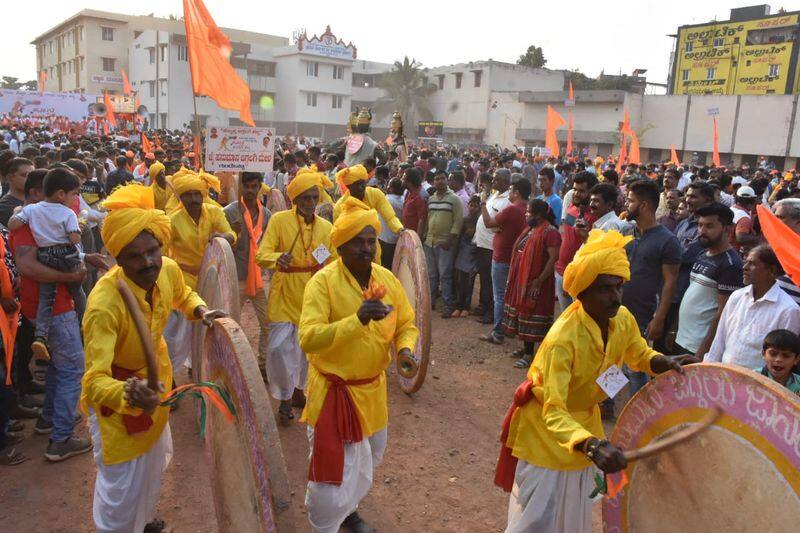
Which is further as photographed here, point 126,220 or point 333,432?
point 333,432

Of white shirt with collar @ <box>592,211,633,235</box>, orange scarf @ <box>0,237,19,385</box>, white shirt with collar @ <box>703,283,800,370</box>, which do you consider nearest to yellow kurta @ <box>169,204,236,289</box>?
orange scarf @ <box>0,237,19,385</box>

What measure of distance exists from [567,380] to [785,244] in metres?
1.76

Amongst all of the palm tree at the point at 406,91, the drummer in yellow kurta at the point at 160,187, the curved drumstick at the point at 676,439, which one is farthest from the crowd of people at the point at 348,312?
the palm tree at the point at 406,91

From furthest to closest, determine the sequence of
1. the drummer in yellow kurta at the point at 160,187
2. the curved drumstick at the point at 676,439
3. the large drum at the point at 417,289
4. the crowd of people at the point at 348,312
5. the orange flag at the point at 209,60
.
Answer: the drummer in yellow kurta at the point at 160,187, the orange flag at the point at 209,60, the large drum at the point at 417,289, the crowd of people at the point at 348,312, the curved drumstick at the point at 676,439

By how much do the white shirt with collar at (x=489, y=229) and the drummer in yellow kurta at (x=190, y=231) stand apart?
12.8 feet

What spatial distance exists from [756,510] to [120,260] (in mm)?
3226

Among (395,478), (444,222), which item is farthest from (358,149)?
(395,478)

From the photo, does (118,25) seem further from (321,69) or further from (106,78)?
(321,69)

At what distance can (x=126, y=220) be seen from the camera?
3.04 metres

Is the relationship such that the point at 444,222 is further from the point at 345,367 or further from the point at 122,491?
the point at 122,491

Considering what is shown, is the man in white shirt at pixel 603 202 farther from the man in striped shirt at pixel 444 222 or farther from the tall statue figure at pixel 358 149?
the tall statue figure at pixel 358 149

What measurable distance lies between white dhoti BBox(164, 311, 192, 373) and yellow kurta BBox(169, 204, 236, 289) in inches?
14.6

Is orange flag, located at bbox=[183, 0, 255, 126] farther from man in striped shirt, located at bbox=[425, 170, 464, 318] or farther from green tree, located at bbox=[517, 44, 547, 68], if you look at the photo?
green tree, located at bbox=[517, 44, 547, 68]

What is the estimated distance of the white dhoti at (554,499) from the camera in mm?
3045
